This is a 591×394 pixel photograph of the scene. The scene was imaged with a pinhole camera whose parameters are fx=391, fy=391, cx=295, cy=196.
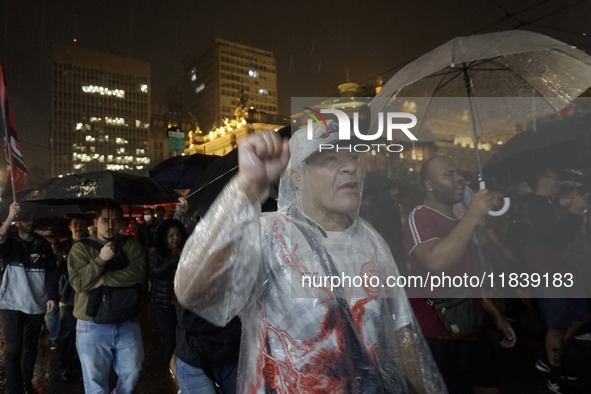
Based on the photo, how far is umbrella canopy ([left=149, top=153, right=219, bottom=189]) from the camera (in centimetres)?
562

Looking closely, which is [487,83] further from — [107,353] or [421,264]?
[107,353]

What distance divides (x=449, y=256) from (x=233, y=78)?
103m

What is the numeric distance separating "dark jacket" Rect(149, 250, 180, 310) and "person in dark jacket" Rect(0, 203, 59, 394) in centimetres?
115

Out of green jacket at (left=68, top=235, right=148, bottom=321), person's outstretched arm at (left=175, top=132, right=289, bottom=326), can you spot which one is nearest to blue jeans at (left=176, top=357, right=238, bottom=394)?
green jacket at (left=68, top=235, right=148, bottom=321)

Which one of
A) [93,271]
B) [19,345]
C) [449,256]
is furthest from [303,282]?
[19,345]

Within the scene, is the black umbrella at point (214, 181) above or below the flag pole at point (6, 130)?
below

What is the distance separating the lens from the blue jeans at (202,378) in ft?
7.87

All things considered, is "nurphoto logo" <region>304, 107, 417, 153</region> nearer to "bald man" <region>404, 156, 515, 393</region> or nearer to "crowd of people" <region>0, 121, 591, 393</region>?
"crowd of people" <region>0, 121, 591, 393</region>

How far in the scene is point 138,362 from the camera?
3234mm

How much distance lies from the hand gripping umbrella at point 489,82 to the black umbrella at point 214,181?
3.60 ft

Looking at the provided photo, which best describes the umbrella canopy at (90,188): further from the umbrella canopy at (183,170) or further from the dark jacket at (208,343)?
the dark jacket at (208,343)

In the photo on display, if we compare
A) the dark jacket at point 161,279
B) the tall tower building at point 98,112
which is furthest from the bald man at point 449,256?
the tall tower building at point 98,112

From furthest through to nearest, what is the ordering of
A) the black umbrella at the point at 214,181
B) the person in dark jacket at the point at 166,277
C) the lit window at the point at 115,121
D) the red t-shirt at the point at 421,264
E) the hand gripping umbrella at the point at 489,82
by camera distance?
1. the lit window at the point at 115,121
2. the person in dark jacket at the point at 166,277
3. the black umbrella at the point at 214,181
4. the hand gripping umbrella at the point at 489,82
5. the red t-shirt at the point at 421,264

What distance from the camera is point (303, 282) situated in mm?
1280
